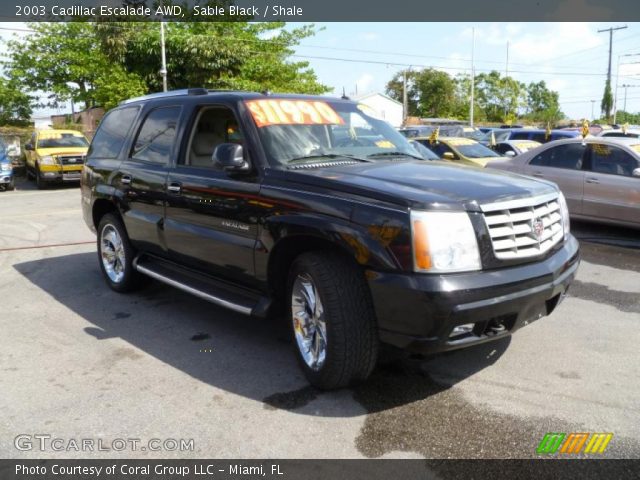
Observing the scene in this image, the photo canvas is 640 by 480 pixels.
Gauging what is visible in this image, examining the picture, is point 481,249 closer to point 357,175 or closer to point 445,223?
point 445,223

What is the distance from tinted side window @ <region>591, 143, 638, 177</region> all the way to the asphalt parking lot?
3.57 meters

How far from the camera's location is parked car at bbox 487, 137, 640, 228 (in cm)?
845

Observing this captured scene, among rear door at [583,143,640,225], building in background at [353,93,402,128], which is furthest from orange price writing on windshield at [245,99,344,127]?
building in background at [353,93,402,128]

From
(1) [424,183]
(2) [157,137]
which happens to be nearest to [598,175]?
(1) [424,183]

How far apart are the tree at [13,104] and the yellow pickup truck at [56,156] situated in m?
25.2

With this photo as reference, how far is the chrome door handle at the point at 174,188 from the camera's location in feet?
15.5

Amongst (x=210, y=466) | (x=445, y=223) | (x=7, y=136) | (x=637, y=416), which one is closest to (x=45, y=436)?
(x=210, y=466)

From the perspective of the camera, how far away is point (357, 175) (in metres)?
3.71

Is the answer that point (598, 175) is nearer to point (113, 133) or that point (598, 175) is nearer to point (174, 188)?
point (174, 188)

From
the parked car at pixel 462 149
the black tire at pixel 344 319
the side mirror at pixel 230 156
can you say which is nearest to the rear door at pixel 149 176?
the side mirror at pixel 230 156

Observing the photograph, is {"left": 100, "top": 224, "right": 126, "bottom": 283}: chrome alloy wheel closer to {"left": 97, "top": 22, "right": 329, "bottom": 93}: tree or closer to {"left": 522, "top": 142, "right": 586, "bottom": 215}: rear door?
{"left": 522, "top": 142, "right": 586, "bottom": 215}: rear door

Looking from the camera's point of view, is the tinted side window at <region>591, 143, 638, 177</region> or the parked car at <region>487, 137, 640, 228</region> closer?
the parked car at <region>487, 137, 640, 228</region>

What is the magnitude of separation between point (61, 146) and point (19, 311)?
568 inches

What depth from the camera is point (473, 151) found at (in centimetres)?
1392
